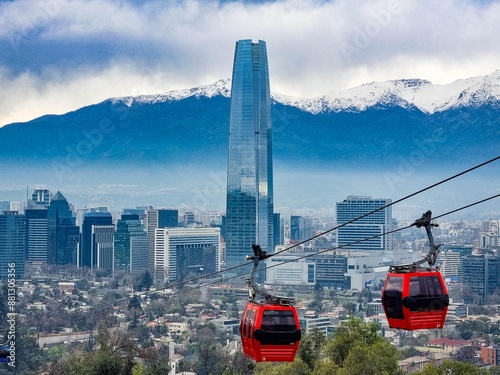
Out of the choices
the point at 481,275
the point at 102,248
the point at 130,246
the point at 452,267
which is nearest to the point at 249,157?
the point at 130,246

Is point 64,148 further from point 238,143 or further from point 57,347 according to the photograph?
point 57,347

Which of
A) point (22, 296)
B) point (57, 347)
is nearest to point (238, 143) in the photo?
point (22, 296)

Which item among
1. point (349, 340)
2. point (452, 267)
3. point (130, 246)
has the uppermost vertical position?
point (130, 246)

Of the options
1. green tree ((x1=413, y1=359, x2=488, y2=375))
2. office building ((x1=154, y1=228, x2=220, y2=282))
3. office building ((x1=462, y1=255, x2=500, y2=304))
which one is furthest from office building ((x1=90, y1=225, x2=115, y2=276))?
green tree ((x1=413, y1=359, x2=488, y2=375))

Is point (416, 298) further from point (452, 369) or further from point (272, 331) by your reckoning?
point (452, 369)

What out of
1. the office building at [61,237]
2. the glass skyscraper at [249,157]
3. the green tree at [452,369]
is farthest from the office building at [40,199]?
the green tree at [452,369]

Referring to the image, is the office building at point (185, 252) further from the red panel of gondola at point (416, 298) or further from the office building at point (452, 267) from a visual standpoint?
the red panel of gondola at point (416, 298)
